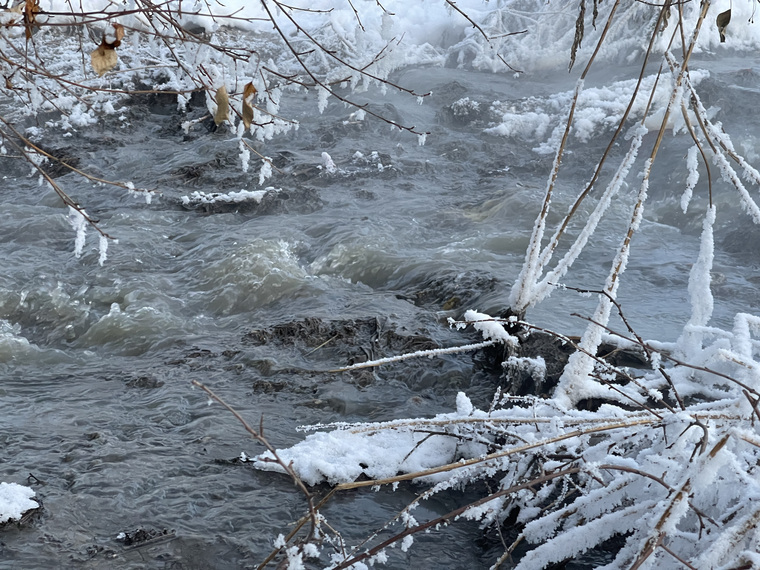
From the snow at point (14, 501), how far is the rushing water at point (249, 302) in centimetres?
9

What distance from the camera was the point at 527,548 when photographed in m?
2.55

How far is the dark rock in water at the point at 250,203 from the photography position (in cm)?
714

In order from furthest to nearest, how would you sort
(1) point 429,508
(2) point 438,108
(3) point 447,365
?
(2) point 438,108 < (3) point 447,365 < (1) point 429,508

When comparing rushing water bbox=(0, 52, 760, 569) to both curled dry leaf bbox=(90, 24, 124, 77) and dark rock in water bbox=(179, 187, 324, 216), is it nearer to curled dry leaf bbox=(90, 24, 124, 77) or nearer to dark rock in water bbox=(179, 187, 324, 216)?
dark rock in water bbox=(179, 187, 324, 216)

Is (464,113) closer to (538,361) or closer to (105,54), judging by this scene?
(538,361)

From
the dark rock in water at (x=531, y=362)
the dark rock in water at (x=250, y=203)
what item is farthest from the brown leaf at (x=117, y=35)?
the dark rock in water at (x=250, y=203)

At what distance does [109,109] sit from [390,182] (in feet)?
15.8

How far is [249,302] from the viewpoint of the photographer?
17.1 ft

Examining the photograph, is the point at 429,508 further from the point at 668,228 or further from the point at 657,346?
the point at 668,228

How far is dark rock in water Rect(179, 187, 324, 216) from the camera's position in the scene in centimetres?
714

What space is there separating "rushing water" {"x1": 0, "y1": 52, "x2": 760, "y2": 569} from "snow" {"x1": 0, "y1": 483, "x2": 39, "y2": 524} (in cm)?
9

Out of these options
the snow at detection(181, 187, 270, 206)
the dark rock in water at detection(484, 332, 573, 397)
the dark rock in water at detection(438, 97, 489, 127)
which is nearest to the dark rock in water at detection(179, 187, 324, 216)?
the snow at detection(181, 187, 270, 206)

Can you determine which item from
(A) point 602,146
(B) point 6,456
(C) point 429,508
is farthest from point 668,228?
(B) point 6,456

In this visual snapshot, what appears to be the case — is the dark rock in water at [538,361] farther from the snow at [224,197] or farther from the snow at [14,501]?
the snow at [224,197]
